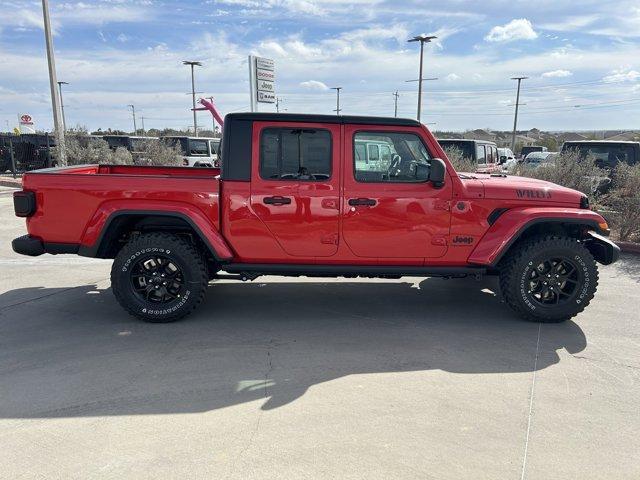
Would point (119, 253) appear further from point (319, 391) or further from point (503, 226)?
point (503, 226)

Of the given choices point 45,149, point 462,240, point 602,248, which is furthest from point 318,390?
point 45,149

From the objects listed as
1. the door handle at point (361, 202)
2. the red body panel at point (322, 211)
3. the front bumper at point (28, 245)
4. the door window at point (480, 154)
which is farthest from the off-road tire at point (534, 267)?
the door window at point (480, 154)

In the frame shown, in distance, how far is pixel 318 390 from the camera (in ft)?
10.9

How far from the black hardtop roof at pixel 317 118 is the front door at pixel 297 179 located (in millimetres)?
51

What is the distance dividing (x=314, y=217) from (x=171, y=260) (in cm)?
138

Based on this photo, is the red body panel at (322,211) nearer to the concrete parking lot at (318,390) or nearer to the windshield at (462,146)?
the concrete parking lot at (318,390)

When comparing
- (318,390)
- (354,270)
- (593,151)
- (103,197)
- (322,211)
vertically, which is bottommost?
(318,390)

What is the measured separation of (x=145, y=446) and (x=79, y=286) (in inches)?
142

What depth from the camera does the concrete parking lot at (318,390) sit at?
258cm

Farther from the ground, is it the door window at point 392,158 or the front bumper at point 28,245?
the door window at point 392,158

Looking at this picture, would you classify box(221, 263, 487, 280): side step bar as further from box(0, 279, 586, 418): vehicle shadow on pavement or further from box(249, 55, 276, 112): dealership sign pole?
box(249, 55, 276, 112): dealership sign pole

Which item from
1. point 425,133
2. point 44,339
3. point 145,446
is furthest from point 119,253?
point 425,133

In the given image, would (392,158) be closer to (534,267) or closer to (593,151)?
(534,267)

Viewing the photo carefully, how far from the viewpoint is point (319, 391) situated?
330cm
